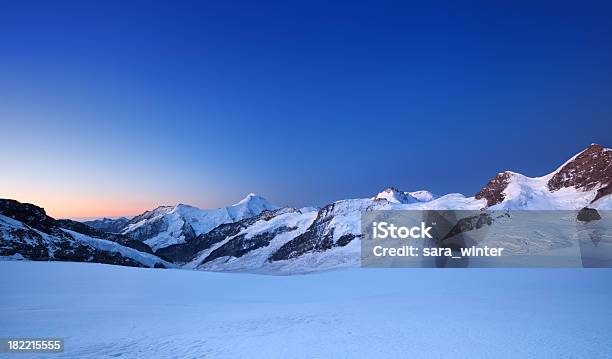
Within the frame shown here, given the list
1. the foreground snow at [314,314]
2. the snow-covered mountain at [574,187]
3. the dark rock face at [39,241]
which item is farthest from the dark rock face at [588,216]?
the dark rock face at [39,241]

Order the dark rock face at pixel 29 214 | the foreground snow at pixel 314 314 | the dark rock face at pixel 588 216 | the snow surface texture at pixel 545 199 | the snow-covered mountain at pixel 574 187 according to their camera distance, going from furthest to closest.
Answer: the snow-covered mountain at pixel 574 187
the snow surface texture at pixel 545 199
the dark rock face at pixel 29 214
the dark rock face at pixel 588 216
the foreground snow at pixel 314 314

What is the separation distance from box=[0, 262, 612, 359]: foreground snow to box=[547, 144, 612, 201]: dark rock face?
7118 inches

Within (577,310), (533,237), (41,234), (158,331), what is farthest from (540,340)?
(41,234)

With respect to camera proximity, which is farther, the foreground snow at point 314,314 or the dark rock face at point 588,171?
the dark rock face at point 588,171

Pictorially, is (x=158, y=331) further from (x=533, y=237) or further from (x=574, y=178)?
(x=574, y=178)

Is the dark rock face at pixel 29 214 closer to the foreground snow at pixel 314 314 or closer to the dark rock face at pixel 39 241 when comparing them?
the dark rock face at pixel 39 241

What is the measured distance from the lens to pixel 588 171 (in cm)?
18412

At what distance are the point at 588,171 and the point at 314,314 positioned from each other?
717ft

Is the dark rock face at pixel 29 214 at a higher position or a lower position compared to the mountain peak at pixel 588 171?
lower

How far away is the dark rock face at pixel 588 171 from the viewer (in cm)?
17300

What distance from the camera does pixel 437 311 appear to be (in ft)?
59.4

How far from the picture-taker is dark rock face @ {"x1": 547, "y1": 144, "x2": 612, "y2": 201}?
173000 mm

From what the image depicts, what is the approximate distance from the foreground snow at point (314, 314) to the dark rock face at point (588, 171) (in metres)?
181

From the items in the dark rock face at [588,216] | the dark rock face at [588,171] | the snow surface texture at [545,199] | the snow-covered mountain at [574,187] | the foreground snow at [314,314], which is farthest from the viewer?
the dark rock face at [588,171]
